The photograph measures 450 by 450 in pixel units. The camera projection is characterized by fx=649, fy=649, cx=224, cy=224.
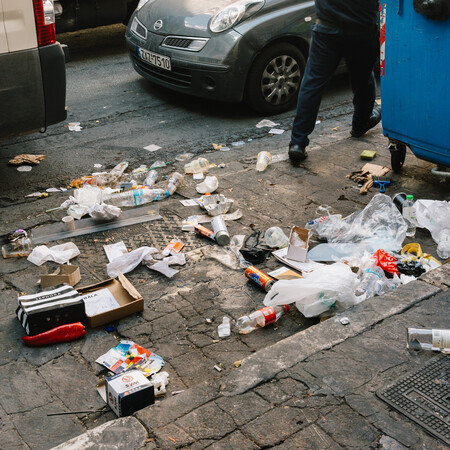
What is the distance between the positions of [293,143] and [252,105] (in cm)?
131

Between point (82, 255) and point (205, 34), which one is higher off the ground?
point (205, 34)

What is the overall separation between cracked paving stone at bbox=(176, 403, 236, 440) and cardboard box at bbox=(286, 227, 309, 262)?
5.14 feet

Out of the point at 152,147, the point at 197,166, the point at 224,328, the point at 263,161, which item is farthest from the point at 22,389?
the point at 152,147

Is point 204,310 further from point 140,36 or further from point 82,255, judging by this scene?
point 140,36

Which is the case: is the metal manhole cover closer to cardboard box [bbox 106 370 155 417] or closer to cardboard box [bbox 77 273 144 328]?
cardboard box [bbox 77 273 144 328]

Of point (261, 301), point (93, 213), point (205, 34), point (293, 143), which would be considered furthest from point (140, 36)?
point (261, 301)

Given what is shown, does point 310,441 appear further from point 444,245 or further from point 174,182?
point 174,182

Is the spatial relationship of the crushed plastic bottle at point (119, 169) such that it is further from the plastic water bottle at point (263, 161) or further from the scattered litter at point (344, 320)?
the scattered litter at point (344, 320)

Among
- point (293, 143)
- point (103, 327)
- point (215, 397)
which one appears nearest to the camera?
point (215, 397)

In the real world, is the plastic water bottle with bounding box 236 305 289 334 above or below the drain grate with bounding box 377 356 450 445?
below

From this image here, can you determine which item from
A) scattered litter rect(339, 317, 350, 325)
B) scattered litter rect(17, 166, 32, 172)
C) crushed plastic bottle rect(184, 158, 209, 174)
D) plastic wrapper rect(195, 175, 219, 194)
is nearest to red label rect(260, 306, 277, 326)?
scattered litter rect(339, 317, 350, 325)

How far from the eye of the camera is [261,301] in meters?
3.76

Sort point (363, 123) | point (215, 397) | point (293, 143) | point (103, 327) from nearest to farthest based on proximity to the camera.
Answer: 1. point (215, 397)
2. point (103, 327)
3. point (293, 143)
4. point (363, 123)

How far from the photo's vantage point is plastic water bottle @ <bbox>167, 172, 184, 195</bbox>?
5.16m
